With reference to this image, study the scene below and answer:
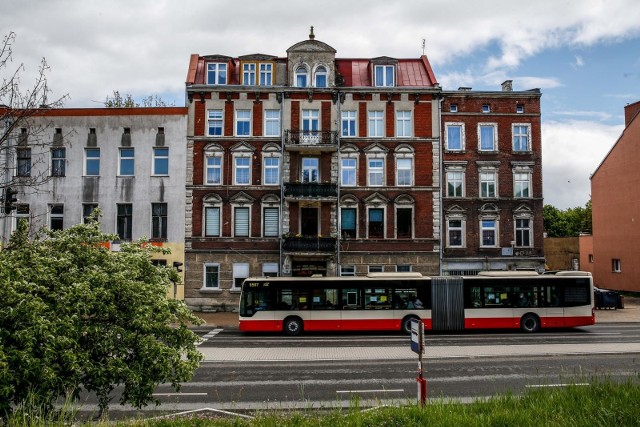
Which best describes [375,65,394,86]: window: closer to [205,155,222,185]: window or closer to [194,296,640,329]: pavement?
[205,155,222,185]: window

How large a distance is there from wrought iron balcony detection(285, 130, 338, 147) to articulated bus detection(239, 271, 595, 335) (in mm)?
11037

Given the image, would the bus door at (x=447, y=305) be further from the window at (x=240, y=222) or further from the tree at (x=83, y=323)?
the tree at (x=83, y=323)

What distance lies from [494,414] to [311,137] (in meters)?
25.9

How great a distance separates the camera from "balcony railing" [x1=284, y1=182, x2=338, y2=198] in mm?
33125

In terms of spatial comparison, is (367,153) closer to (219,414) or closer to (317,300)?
(317,300)

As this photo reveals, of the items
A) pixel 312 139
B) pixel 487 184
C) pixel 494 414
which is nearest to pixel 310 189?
pixel 312 139

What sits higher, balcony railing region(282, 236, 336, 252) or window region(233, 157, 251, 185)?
window region(233, 157, 251, 185)

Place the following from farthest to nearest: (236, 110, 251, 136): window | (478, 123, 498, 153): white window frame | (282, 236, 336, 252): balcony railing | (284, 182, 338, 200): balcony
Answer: (478, 123, 498, 153): white window frame < (236, 110, 251, 136): window < (284, 182, 338, 200): balcony < (282, 236, 336, 252): balcony railing

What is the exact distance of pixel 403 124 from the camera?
1345 inches

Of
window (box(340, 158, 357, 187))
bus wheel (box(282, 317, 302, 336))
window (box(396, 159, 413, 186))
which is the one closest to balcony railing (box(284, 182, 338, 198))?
window (box(340, 158, 357, 187))

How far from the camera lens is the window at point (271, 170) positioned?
33.7m

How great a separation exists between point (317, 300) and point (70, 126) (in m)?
19.4

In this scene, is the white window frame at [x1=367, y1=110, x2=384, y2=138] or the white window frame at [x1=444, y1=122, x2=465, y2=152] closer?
the white window frame at [x1=367, y1=110, x2=384, y2=138]

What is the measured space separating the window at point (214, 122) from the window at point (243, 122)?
1035 millimetres
